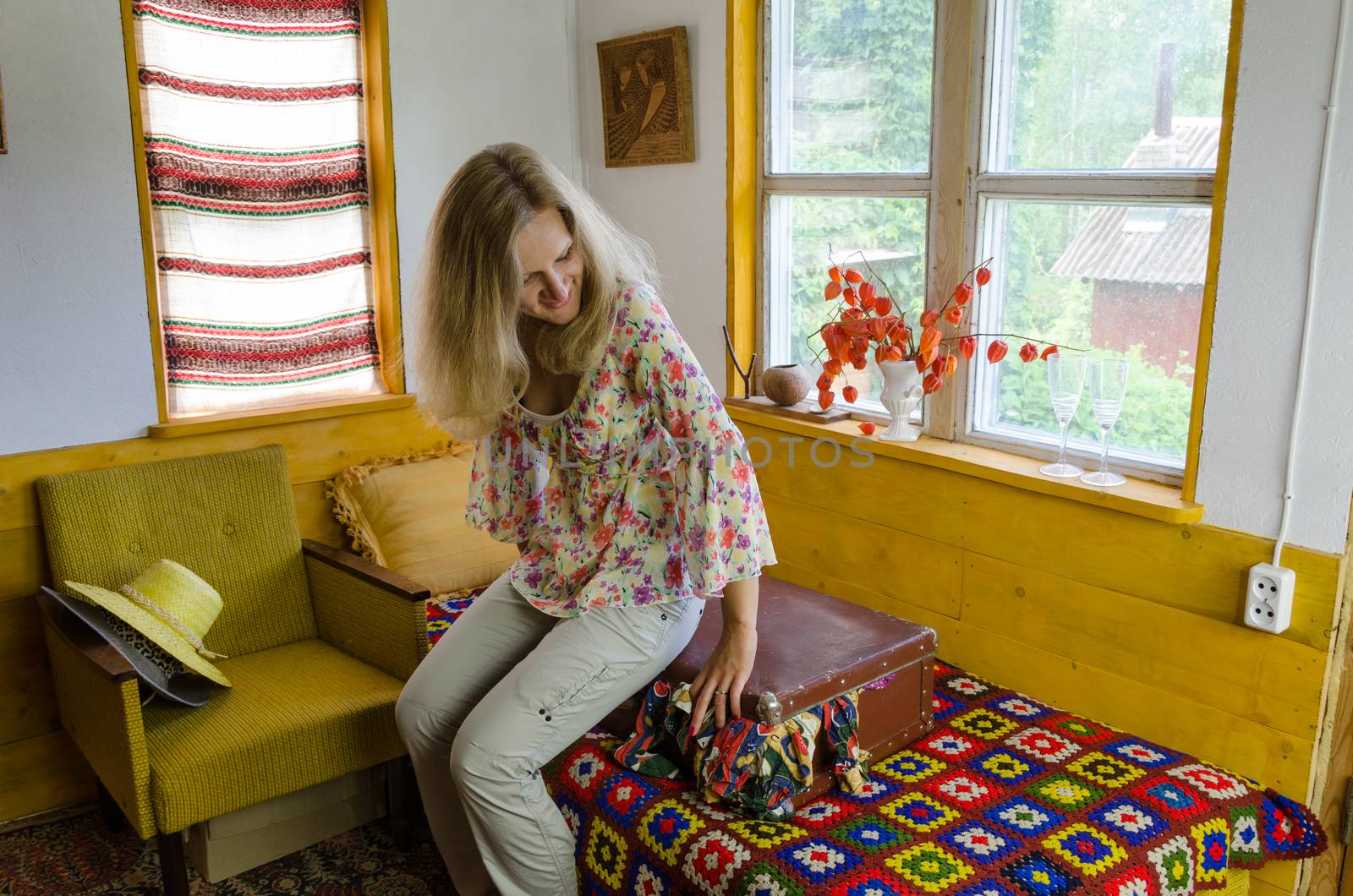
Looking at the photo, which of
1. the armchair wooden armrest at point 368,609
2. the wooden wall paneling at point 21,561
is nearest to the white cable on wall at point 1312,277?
the armchair wooden armrest at point 368,609

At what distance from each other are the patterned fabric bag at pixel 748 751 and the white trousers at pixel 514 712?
9 cm

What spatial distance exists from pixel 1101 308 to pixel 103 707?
2049 mm

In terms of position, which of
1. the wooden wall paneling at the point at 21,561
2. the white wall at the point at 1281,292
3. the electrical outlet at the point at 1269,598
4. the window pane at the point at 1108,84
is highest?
the window pane at the point at 1108,84

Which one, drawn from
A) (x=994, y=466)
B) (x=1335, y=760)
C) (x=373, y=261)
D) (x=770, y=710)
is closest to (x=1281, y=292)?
(x=994, y=466)

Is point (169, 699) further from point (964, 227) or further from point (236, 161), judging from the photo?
point (964, 227)

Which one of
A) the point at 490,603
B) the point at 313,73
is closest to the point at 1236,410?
the point at 490,603

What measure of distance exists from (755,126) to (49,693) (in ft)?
7.09

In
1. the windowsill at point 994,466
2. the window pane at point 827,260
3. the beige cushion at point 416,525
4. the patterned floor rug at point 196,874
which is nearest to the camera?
the windowsill at point 994,466

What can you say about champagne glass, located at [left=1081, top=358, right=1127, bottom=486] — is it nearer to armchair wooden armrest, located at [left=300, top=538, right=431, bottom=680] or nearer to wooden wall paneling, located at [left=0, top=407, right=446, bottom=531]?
armchair wooden armrest, located at [left=300, top=538, right=431, bottom=680]

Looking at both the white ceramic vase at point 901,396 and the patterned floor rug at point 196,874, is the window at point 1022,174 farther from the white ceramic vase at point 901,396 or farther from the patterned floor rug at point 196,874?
the patterned floor rug at point 196,874

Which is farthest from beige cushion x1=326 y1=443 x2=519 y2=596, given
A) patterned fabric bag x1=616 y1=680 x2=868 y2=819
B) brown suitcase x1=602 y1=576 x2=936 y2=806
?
patterned fabric bag x1=616 y1=680 x2=868 y2=819

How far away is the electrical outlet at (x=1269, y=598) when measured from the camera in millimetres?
1854

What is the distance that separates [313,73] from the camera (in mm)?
2795

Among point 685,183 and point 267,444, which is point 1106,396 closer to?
point 685,183
